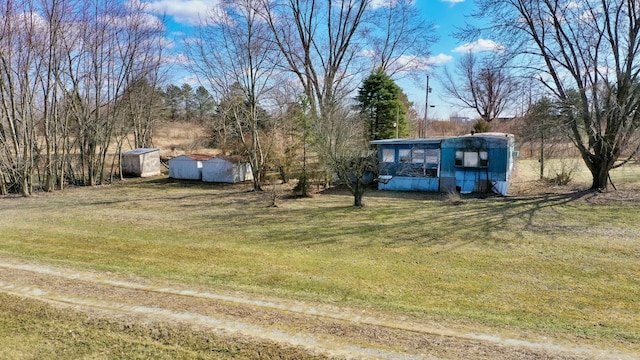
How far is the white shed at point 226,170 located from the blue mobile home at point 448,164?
28.1ft

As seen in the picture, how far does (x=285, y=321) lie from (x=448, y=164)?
14.3 meters

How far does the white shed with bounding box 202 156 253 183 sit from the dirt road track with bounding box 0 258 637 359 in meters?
16.6

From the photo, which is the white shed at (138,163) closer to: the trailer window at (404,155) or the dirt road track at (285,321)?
the trailer window at (404,155)

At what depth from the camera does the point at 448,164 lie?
1694 centimetres

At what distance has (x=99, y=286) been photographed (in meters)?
5.27

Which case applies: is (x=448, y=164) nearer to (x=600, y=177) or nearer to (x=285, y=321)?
(x=600, y=177)

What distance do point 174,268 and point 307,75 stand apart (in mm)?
18096

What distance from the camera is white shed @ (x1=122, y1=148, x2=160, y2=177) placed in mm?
25656

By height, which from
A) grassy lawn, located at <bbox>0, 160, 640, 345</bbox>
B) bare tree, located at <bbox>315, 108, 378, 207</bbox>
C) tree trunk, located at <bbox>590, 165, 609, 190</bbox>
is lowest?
grassy lawn, located at <bbox>0, 160, 640, 345</bbox>

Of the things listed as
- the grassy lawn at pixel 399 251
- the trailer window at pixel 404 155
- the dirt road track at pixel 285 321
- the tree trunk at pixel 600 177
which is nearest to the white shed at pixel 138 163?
the grassy lawn at pixel 399 251

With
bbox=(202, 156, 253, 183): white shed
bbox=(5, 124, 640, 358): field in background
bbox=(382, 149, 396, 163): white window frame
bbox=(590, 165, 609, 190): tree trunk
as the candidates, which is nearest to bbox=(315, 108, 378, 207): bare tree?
bbox=(5, 124, 640, 358): field in background

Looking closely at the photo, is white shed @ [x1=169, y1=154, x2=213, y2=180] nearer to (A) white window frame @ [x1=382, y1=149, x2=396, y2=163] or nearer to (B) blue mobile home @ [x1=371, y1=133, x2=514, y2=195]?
(A) white window frame @ [x1=382, y1=149, x2=396, y2=163]

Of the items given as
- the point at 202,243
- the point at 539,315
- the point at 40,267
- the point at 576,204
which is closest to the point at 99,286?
the point at 40,267

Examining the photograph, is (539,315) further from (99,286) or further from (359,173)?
(359,173)
